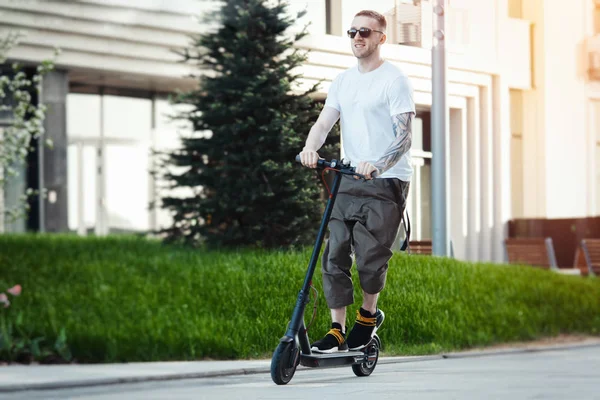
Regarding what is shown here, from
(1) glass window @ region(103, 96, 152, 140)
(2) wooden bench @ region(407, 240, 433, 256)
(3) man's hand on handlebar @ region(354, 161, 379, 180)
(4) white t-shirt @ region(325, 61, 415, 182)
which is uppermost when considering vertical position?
(1) glass window @ region(103, 96, 152, 140)

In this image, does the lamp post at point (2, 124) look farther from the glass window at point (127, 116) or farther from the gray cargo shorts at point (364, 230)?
the gray cargo shorts at point (364, 230)

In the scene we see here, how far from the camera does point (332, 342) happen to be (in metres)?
5.86

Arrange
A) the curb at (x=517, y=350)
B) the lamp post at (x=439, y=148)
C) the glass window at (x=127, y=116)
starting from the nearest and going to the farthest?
1. the lamp post at (x=439, y=148)
2. the curb at (x=517, y=350)
3. the glass window at (x=127, y=116)

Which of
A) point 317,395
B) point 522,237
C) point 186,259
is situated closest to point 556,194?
point 522,237

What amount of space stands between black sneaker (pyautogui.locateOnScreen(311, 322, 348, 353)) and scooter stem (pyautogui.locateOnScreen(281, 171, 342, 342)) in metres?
0.14

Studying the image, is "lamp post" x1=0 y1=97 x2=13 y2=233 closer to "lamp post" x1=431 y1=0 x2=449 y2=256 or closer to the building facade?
the building facade

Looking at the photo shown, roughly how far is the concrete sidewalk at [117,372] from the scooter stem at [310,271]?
1120 mm

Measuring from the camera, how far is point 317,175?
21.8ft

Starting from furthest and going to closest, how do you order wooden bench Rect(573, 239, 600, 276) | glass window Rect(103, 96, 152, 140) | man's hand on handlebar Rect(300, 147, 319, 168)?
glass window Rect(103, 96, 152, 140), wooden bench Rect(573, 239, 600, 276), man's hand on handlebar Rect(300, 147, 319, 168)

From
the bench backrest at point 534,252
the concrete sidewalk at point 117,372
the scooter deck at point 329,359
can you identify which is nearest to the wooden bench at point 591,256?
the bench backrest at point 534,252

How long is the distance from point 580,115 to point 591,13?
2009 mm

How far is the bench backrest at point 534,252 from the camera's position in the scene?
46.4 feet

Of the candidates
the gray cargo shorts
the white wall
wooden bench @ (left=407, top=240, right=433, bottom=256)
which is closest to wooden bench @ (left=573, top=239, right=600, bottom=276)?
the white wall

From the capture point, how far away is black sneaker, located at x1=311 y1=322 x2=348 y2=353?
19.1 ft
